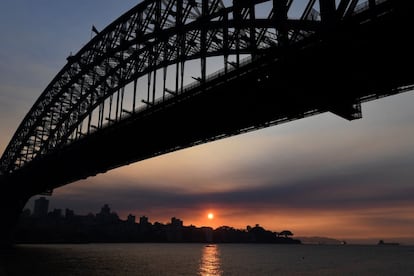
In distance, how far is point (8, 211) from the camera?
307 feet

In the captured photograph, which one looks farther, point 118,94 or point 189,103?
point 118,94

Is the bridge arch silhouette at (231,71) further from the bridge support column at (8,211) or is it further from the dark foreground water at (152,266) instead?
the bridge support column at (8,211)

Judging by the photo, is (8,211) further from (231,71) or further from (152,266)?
(231,71)

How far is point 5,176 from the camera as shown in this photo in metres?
90.0

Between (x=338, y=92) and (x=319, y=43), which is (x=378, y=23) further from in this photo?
(x=338, y=92)

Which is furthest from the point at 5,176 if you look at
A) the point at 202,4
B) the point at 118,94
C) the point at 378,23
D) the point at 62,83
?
the point at 378,23

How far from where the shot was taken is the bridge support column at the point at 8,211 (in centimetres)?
9275

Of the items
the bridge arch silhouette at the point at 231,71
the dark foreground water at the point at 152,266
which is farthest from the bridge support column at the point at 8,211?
the bridge arch silhouette at the point at 231,71

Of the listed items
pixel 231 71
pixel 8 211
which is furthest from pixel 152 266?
pixel 231 71

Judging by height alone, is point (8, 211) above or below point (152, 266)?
above

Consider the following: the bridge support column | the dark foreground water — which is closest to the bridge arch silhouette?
the dark foreground water

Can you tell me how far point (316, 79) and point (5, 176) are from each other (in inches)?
3156

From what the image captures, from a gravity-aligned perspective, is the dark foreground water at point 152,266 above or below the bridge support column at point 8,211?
below

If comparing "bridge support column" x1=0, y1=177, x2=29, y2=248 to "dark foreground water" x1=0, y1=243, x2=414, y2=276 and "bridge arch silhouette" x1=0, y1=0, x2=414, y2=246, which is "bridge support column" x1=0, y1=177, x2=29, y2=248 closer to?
"dark foreground water" x1=0, y1=243, x2=414, y2=276
